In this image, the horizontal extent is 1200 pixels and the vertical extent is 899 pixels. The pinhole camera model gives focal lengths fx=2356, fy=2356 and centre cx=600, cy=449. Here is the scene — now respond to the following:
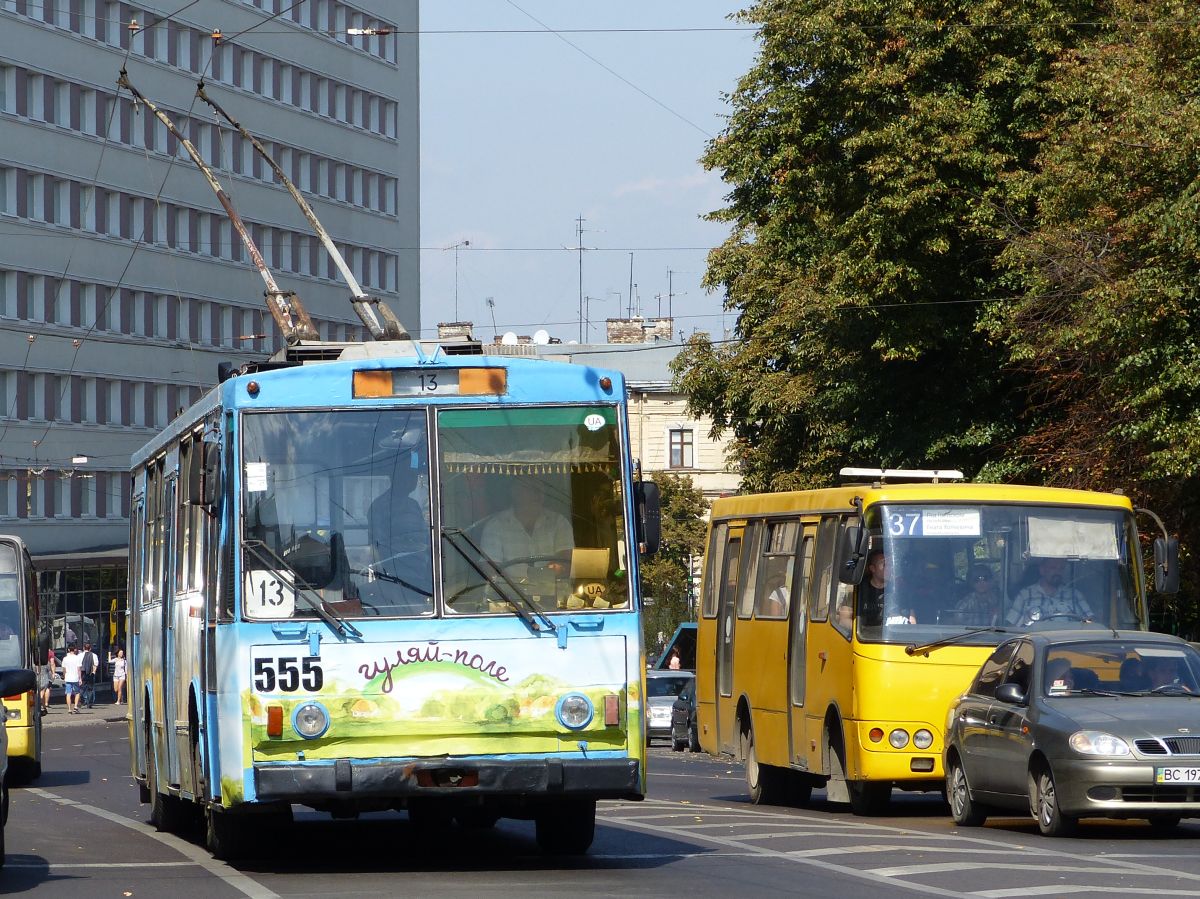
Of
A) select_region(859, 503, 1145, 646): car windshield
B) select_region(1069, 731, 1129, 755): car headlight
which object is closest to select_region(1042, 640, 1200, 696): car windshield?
select_region(1069, 731, 1129, 755): car headlight

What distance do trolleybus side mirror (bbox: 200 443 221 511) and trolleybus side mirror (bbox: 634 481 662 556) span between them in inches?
94.0

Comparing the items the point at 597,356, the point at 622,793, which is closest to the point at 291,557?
the point at 622,793

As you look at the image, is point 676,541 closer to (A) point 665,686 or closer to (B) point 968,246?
(A) point 665,686

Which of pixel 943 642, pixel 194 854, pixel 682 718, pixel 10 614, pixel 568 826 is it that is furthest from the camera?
pixel 682 718

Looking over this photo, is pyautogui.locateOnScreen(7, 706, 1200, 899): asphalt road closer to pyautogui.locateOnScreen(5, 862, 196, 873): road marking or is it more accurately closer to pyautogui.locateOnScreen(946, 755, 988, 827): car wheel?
pyautogui.locateOnScreen(5, 862, 196, 873): road marking

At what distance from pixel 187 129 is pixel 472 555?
65.8 m

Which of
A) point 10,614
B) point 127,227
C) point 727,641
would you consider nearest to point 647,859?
point 727,641

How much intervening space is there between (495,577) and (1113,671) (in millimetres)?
5671

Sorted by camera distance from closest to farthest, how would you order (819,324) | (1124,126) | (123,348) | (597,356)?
(1124,126) → (819,324) → (123,348) → (597,356)

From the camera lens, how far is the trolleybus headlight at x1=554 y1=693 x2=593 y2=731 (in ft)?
43.1

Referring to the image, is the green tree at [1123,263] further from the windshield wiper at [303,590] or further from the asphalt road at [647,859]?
the windshield wiper at [303,590]

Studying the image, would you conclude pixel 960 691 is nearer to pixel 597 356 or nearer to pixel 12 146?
pixel 12 146

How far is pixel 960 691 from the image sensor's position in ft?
61.0

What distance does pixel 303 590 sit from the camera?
1315 centimetres
